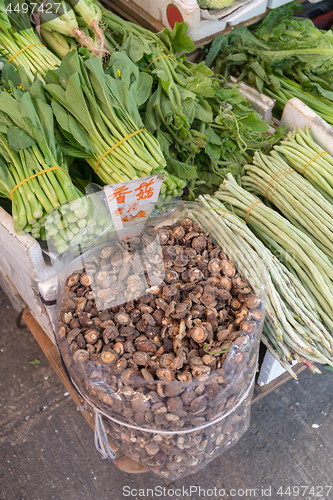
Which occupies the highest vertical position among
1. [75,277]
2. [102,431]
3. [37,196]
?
[37,196]

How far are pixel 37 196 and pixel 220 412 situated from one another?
1.01 meters

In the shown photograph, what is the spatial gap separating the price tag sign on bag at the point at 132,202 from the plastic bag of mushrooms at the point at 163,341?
0.18 feet

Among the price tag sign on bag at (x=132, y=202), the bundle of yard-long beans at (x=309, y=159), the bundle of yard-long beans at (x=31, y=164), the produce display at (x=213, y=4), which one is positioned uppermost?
the produce display at (x=213, y=4)

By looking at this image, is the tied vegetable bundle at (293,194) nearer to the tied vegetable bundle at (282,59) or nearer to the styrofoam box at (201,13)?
the tied vegetable bundle at (282,59)

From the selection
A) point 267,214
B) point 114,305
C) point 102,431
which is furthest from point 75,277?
point 267,214

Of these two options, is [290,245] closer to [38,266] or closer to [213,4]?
[38,266]

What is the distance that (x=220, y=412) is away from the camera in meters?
1.40

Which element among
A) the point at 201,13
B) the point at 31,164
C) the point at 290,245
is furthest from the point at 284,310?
the point at 201,13

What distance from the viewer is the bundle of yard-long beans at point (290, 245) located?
1722 millimetres

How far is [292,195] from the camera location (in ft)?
6.38

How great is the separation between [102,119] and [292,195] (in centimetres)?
93

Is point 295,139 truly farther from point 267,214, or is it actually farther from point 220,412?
point 220,412

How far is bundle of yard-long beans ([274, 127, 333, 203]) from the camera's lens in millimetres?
1962

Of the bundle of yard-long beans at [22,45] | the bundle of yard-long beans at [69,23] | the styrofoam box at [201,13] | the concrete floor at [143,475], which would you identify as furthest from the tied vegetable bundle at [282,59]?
the concrete floor at [143,475]
